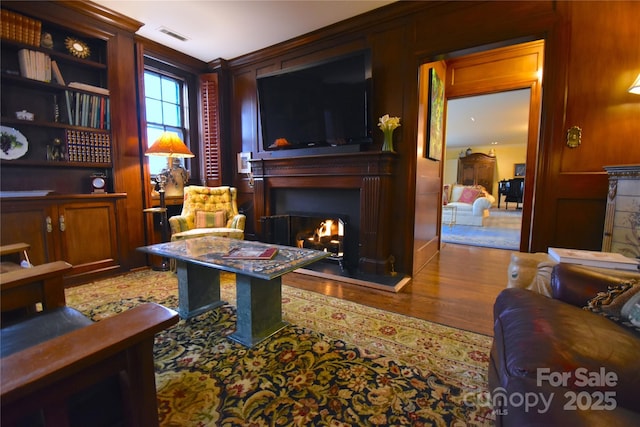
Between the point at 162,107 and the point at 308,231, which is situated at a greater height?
the point at 162,107

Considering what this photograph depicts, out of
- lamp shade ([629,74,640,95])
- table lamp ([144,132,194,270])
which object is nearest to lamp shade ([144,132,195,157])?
table lamp ([144,132,194,270])

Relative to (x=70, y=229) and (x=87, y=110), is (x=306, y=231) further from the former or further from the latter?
(x=87, y=110)

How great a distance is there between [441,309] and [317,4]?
2.95 m

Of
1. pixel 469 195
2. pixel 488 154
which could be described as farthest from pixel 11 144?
pixel 488 154

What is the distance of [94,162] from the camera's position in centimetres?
292

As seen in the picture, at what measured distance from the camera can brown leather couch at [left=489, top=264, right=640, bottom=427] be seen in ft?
2.16

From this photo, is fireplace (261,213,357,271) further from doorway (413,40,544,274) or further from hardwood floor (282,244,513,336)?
doorway (413,40,544,274)

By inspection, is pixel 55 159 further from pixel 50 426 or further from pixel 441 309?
pixel 441 309

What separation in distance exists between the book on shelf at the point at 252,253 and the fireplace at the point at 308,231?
4.61 feet

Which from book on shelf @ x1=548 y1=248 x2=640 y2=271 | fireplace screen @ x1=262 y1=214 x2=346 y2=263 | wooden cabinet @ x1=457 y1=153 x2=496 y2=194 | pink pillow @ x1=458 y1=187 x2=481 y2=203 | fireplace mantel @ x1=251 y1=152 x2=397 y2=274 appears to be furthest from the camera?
wooden cabinet @ x1=457 y1=153 x2=496 y2=194

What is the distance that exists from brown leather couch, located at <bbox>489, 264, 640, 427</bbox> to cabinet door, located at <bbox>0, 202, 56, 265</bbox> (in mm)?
3425

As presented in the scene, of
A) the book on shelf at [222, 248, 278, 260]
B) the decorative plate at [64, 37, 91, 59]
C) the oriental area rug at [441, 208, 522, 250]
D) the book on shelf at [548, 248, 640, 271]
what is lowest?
the oriental area rug at [441, 208, 522, 250]

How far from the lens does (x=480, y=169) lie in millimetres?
10867

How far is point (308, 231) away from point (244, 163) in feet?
4.60
